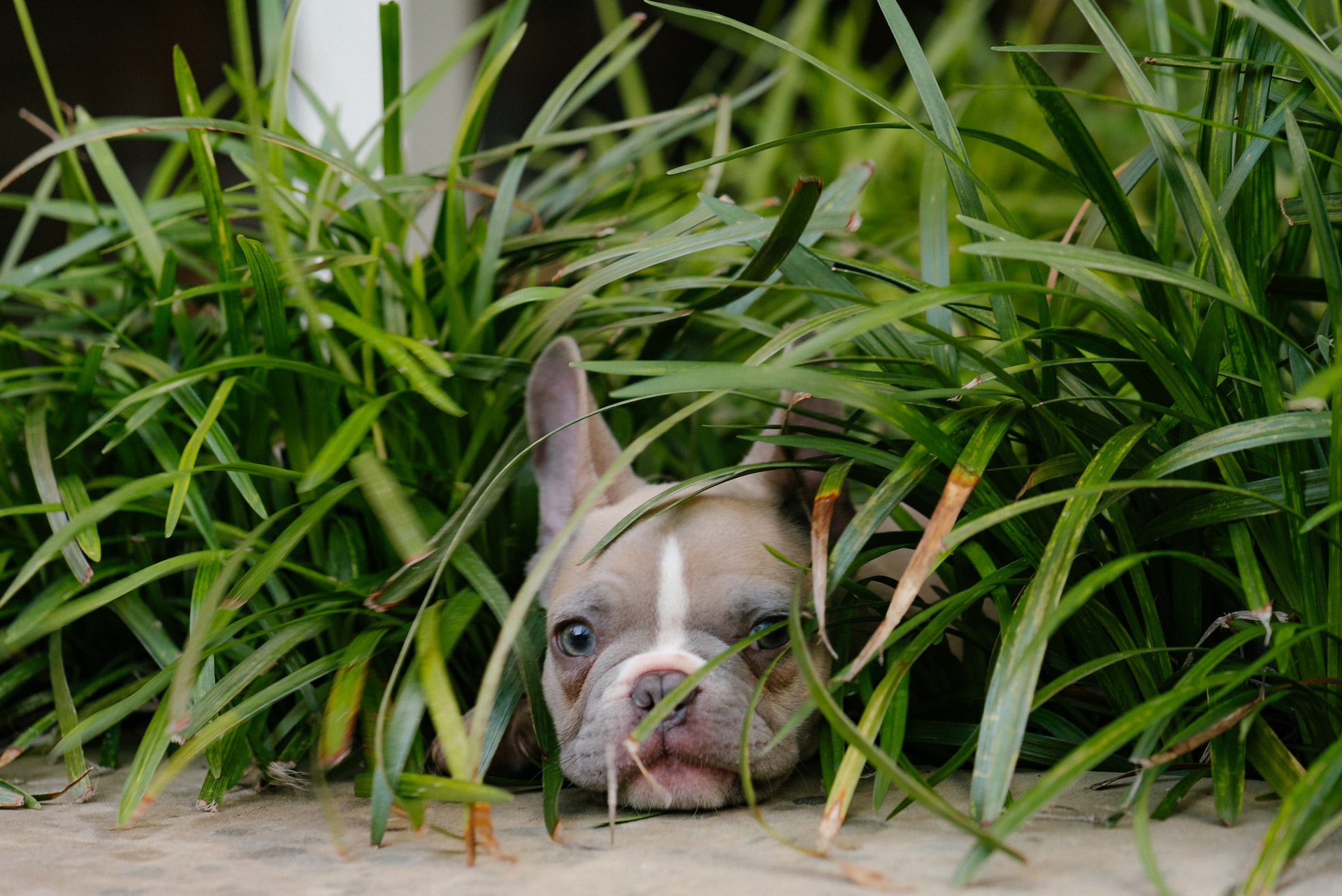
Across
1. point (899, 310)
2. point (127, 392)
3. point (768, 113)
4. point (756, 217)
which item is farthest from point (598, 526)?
point (768, 113)

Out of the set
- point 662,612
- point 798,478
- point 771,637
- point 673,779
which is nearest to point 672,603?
point 662,612

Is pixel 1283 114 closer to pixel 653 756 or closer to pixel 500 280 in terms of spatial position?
pixel 653 756

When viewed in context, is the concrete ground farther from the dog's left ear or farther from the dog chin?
the dog's left ear

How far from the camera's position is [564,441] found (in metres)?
2.09

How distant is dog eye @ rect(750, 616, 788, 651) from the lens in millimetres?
1757

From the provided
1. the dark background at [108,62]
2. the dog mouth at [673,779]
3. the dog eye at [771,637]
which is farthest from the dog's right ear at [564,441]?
the dark background at [108,62]

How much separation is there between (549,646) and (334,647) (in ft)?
1.40

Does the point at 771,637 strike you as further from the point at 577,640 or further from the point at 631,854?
the point at 631,854

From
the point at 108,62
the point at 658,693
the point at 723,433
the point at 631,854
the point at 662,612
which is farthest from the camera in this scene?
the point at 108,62

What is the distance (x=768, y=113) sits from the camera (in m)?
4.08

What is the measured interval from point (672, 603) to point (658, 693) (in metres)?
0.21

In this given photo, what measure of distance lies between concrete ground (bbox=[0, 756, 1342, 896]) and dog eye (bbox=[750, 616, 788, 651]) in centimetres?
24

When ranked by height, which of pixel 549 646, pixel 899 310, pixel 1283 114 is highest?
pixel 1283 114

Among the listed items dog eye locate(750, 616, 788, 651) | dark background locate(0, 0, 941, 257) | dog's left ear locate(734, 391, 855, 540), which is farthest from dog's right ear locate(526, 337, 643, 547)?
dark background locate(0, 0, 941, 257)
